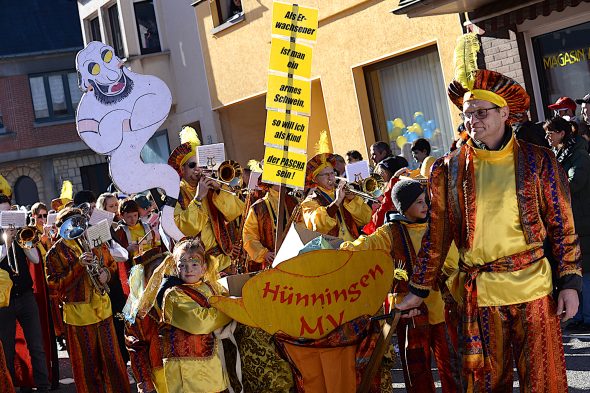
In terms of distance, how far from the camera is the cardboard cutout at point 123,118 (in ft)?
22.6

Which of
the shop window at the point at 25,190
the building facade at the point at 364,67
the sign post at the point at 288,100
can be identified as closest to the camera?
the sign post at the point at 288,100

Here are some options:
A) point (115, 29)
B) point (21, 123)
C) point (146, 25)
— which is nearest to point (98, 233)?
point (146, 25)

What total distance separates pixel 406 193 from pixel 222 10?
44.7 feet

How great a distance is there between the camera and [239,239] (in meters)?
8.04

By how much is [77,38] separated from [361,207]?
3116 centimetres

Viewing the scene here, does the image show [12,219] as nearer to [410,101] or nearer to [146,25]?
[410,101]

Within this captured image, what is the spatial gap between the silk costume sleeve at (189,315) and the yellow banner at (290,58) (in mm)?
1812

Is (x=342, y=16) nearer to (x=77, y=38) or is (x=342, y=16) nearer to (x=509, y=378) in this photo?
(x=509, y=378)

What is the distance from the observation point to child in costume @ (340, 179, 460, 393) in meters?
5.81

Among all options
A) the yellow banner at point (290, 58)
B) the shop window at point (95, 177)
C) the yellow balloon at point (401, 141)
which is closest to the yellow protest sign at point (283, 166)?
the yellow banner at point (290, 58)

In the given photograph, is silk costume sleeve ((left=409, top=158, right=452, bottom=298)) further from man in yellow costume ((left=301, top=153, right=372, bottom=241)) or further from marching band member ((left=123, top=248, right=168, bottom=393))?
man in yellow costume ((left=301, top=153, right=372, bottom=241))

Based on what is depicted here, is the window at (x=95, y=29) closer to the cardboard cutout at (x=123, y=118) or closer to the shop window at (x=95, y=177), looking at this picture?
the shop window at (x=95, y=177)

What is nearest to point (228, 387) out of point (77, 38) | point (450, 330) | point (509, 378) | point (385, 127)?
point (450, 330)

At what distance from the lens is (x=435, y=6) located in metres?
11.3
